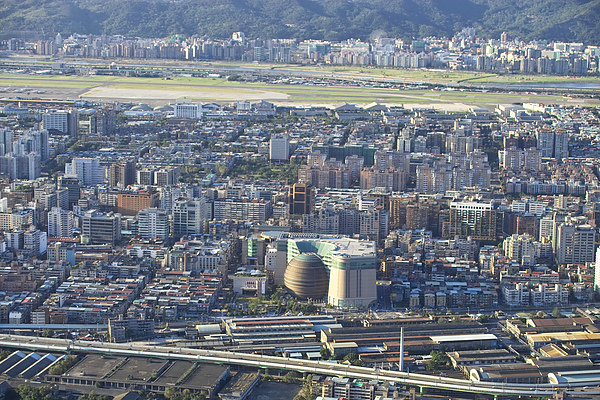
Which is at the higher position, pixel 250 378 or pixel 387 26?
pixel 387 26

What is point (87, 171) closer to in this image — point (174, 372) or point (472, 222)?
point (472, 222)

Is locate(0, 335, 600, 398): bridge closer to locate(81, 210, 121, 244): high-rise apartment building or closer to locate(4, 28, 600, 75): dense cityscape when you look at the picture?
locate(81, 210, 121, 244): high-rise apartment building

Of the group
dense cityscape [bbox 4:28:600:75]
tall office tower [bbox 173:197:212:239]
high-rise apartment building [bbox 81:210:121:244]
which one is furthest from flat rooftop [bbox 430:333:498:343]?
dense cityscape [bbox 4:28:600:75]

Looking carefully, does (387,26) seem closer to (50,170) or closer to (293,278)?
(50,170)

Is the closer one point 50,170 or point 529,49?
point 50,170

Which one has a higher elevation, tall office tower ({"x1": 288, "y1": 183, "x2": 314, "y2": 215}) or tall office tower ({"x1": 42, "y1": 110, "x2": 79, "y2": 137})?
tall office tower ({"x1": 42, "y1": 110, "x2": 79, "y2": 137})

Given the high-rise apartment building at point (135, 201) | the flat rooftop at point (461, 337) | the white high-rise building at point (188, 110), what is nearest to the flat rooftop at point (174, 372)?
the flat rooftop at point (461, 337)

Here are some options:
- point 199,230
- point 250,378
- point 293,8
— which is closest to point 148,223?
point 199,230

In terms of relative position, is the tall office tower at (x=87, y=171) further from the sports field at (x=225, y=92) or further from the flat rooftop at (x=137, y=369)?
the sports field at (x=225, y=92)
